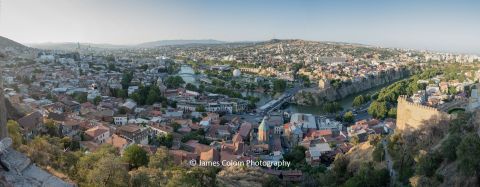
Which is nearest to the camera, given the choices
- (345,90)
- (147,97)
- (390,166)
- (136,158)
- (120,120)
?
(136,158)

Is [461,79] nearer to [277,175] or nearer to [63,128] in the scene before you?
[277,175]

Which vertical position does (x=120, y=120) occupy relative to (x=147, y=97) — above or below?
above

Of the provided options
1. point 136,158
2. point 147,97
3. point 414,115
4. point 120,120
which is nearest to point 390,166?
point 414,115

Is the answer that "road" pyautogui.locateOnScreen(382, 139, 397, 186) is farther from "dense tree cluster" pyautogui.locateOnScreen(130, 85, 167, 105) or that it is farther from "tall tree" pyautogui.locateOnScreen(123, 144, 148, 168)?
"dense tree cluster" pyautogui.locateOnScreen(130, 85, 167, 105)

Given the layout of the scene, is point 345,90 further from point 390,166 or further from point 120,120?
point 390,166

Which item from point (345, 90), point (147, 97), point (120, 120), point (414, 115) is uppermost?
point (414, 115)

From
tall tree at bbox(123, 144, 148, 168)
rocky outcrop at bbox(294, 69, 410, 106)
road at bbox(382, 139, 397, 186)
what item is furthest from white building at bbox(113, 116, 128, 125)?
rocky outcrop at bbox(294, 69, 410, 106)

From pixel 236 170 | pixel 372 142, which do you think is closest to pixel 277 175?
pixel 236 170

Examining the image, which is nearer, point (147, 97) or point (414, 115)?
point (414, 115)

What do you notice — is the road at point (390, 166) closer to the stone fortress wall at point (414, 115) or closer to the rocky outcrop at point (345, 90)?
the stone fortress wall at point (414, 115)
